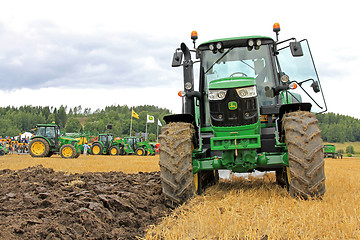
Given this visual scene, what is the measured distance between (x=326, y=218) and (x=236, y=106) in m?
2.17

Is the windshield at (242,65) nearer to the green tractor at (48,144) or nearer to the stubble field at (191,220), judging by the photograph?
the stubble field at (191,220)

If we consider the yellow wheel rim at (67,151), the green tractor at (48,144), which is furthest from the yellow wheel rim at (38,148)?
the yellow wheel rim at (67,151)

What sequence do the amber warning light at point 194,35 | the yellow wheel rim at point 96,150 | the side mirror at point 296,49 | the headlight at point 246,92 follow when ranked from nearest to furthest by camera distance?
the headlight at point 246,92 → the side mirror at point 296,49 → the amber warning light at point 194,35 → the yellow wheel rim at point 96,150

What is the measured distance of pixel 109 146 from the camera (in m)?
32.2

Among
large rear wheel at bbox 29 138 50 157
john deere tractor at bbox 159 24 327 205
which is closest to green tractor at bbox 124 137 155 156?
large rear wheel at bbox 29 138 50 157

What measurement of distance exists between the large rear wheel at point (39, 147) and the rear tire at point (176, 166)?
60.4 feet

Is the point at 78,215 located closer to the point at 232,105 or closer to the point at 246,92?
the point at 232,105

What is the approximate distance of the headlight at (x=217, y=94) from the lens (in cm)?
489

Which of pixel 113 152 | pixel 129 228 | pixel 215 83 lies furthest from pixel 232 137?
pixel 113 152

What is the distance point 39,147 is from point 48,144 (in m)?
0.63

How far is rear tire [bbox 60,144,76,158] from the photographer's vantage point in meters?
21.4

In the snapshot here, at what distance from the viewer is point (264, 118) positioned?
217 inches

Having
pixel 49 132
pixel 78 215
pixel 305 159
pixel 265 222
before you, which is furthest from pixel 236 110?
pixel 49 132

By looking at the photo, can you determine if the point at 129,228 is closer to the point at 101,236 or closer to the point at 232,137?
the point at 101,236
